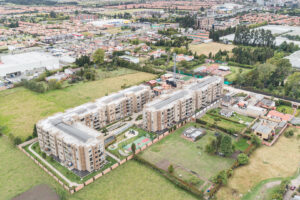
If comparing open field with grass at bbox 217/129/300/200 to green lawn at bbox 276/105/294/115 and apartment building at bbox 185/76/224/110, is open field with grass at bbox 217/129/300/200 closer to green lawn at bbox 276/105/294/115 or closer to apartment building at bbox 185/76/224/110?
green lawn at bbox 276/105/294/115

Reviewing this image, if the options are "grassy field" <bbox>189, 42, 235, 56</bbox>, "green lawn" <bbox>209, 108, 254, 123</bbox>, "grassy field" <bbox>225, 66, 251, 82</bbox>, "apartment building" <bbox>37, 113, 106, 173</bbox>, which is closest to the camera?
"apartment building" <bbox>37, 113, 106, 173</bbox>

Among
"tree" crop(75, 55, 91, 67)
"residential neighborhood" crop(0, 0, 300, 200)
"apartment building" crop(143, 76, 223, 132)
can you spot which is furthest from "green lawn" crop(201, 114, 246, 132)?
"tree" crop(75, 55, 91, 67)

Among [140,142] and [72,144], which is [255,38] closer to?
[140,142]

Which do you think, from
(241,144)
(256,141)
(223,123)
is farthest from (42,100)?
(256,141)

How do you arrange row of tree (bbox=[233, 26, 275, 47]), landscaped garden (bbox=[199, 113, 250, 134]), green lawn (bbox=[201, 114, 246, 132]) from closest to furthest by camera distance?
landscaped garden (bbox=[199, 113, 250, 134]), green lawn (bbox=[201, 114, 246, 132]), row of tree (bbox=[233, 26, 275, 47])

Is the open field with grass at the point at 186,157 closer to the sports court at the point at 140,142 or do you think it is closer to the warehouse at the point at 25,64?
the sports court at the point at 140,142

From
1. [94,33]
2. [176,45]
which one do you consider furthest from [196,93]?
[94,33]

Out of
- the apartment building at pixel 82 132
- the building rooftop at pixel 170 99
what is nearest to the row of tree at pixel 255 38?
the building rooftop at pixel 170 99
